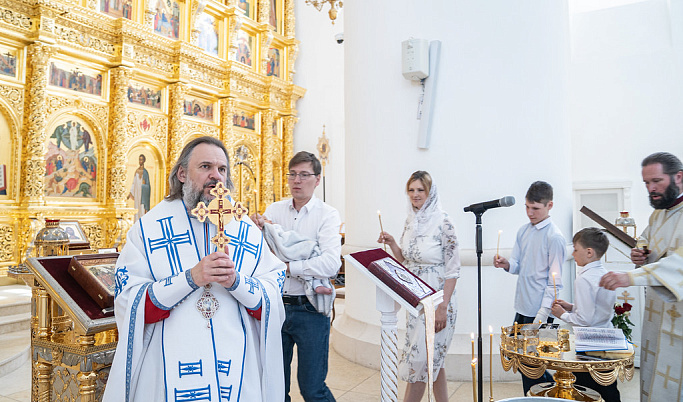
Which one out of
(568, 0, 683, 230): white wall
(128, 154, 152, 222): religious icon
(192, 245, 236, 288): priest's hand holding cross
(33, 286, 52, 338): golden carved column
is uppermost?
(568, 0, 683, 230): white wall

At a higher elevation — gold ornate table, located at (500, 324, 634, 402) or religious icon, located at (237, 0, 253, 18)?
religious icon, located at (237, 0, 253, 18)

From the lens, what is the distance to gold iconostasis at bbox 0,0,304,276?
26.2ft

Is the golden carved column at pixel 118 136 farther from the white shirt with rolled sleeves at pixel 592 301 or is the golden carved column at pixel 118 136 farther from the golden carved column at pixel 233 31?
the white shirt with rolled sleeves at pixel 592 301

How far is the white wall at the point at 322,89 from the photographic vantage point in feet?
41.6

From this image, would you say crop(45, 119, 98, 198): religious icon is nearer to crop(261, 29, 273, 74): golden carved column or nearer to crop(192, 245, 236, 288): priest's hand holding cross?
crop(261, 29, 273, 74): golden carved column

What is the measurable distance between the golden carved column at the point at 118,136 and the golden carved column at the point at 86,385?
7.67 meters

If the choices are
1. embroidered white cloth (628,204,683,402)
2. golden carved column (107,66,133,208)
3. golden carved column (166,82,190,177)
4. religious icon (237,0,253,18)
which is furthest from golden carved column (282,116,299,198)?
embroidered white cloth (628,204,683,402)

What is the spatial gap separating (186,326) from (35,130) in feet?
26.3

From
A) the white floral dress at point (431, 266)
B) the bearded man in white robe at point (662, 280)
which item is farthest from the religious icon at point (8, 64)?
the bearded man in white robe at point (662, 280)

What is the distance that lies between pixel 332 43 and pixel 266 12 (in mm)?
1957

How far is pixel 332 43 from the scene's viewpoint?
43.4 feet

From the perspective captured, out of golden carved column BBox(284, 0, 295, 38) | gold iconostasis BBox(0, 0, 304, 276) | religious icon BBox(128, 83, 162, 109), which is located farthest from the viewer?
golden carved column BBox(284, 0, 295, 38)

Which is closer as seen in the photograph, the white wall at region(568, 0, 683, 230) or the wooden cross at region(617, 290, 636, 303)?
the wooden cross at region(617, 290, 636, 303)

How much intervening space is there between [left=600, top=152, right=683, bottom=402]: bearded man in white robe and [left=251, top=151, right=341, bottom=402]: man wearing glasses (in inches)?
53.9
